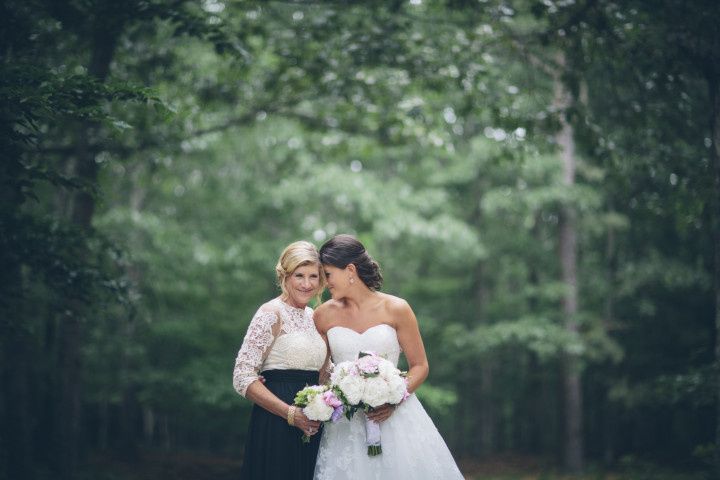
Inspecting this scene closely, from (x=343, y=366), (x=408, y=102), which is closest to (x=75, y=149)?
(x=408, y=102)

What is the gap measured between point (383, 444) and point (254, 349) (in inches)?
44.8

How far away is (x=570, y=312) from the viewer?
1600 centimetres

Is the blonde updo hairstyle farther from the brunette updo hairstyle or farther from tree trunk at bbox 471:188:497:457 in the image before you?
tree trunk at bbox 471:188:497:457

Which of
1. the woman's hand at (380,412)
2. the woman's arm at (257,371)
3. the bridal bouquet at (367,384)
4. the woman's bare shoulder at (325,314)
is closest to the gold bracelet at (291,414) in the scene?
the woman's arm at (257,371)

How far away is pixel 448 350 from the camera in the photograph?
20.2 meters

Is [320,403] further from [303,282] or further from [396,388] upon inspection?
[303,282]

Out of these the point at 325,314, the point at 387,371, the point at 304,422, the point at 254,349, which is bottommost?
the point at 304,422

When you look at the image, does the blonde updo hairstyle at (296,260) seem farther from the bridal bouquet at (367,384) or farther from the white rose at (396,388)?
the white rose at (396,388)

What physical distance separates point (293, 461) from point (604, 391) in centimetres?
1865

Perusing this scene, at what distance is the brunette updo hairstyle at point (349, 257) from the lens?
497 centimetres

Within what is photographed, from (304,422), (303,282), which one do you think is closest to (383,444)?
(304,422)

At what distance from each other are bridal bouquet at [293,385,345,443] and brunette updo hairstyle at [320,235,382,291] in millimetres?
882

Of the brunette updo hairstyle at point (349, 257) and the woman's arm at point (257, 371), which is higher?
the brunette updo hairstyle at point (349, 257)

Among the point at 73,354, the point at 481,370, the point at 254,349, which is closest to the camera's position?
the point at 254,349
